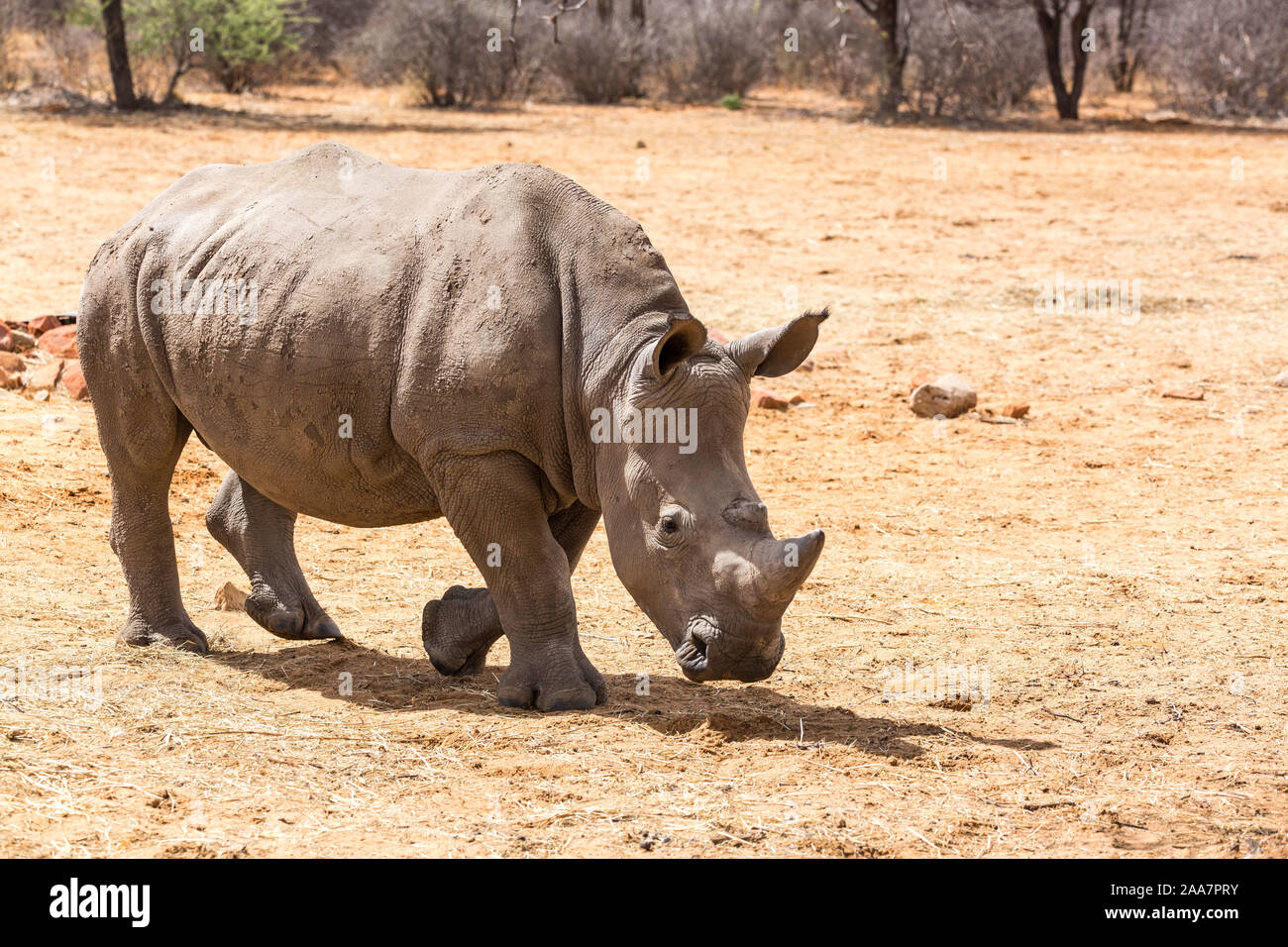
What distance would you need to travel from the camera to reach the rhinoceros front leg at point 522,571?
5426 mm

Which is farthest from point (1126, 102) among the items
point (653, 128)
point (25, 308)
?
point (25, 308)

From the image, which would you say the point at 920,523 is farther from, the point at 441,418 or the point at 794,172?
the point at 794,172

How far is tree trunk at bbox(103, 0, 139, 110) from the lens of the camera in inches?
849

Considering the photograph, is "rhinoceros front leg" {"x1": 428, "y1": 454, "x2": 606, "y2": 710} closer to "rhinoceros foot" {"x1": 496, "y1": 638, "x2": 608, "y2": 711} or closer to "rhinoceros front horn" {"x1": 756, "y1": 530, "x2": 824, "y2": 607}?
"rhinoceros foot" {"x1": 496, "y1": 638, "x2": 608, "y2": 711}

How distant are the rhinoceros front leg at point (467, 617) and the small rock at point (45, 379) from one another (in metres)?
5.53

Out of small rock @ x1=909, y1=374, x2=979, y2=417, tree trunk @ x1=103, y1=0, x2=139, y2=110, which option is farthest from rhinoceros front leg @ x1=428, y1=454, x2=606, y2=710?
tree trunk @ x1=103, y1=0, x2=139, y2=110

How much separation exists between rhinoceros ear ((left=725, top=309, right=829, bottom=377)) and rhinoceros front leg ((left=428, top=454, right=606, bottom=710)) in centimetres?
84

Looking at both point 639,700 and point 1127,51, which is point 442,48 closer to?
point 1127,51

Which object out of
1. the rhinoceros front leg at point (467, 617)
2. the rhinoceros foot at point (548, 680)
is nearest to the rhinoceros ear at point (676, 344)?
the rhinoceros front leg at point (467, 617)

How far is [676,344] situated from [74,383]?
6.57m

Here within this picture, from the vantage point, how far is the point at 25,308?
1227 cm

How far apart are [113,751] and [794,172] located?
15344 mm

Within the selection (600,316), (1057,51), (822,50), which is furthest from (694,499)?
(822,50)

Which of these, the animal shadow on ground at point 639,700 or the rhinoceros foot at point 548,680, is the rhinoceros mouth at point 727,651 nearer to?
the animal shadow on ground at point 639,700
